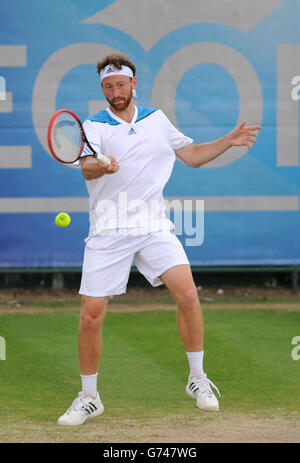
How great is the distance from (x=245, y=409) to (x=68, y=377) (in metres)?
1.43

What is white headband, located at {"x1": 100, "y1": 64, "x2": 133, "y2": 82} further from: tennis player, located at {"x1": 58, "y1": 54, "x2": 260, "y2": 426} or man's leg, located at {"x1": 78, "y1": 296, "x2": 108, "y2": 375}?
man's leg, located at {"x1": 78, "y1": 296, "x2": 108, "y2": 375}

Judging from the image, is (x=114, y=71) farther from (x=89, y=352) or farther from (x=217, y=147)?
(x=89, y=352)

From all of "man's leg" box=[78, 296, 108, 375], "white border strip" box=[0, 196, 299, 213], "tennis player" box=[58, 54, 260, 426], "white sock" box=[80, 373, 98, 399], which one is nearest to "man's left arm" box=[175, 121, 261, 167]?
"tennis player" box=[58, 54, 260, 426]

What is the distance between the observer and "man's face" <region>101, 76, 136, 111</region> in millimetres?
5105

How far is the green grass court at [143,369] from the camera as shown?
507cm

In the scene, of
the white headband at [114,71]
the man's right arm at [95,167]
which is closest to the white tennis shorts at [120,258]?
the man's right arm at [95,167]

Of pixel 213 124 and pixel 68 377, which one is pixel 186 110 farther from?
pixel 68 377

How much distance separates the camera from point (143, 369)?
6.32m

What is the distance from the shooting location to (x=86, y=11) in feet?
30.1

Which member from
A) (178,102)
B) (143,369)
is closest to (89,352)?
(143,369)

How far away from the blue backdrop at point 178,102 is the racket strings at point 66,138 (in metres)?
4.15

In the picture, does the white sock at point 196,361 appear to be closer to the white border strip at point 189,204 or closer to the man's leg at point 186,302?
the man's leg at point 186,302

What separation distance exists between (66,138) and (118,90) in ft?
1.40
